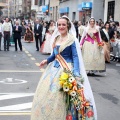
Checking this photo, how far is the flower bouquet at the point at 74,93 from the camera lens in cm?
588

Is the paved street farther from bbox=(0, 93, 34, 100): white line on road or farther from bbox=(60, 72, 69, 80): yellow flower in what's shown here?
bbox=(60, 72, 69, 80): yellow flower

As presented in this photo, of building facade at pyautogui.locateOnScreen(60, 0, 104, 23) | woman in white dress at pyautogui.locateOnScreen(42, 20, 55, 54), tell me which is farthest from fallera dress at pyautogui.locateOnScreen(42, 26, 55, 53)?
building facade at pyautogui.locateOnScreen(60, 0, 104, 23)

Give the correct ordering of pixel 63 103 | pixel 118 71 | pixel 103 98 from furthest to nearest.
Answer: pixel 118 71, pixel 103 98, pixel 63 103

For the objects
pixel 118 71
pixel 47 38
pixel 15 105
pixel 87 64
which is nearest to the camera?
pixel 15 105

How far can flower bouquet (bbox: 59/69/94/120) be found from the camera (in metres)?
5.88

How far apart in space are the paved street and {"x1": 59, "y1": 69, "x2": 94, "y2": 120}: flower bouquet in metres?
1.88

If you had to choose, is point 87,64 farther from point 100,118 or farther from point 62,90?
point 62,90

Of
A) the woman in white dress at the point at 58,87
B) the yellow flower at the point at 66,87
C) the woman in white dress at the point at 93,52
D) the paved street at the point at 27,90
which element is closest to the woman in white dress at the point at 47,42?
the paved street at the point at 27,90

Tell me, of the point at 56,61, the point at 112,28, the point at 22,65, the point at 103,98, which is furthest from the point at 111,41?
the point at 56,61

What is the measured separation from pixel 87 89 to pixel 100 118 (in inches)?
68.8

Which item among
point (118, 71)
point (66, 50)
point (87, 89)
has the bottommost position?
point (118, 71)

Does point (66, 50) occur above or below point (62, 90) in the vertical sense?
above

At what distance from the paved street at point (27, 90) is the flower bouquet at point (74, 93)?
1.88 metres

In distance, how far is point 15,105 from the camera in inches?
342
